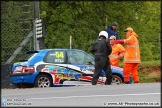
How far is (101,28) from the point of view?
2630cm

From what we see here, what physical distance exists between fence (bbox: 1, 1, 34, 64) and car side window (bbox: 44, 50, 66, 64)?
396 centimetres

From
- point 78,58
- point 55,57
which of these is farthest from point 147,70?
point 55,57

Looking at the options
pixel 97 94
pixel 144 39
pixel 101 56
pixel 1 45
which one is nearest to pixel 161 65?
pixel 144 39

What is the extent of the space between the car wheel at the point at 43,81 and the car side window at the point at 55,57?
1.97 feet

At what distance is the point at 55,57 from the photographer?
1608cm

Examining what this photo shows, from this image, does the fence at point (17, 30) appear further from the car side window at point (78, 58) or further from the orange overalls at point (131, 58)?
the orange overalls at point (131, 58)

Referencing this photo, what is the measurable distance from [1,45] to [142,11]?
36.3 ft

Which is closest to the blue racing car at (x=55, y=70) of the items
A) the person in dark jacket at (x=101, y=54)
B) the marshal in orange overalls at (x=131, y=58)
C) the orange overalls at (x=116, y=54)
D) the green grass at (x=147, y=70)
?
the orange overalls at (x=116, y=54)

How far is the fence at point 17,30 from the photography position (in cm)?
2009

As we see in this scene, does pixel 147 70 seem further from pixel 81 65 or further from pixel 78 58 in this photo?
pixel 81 65

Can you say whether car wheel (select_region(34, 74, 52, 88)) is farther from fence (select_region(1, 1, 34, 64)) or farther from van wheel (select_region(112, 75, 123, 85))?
fence (select_region(1, 1, 34, 64))

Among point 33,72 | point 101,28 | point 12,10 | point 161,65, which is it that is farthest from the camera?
point 101,28

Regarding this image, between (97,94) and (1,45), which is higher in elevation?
(1,45)

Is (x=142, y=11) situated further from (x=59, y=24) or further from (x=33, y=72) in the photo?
(x=33, y=72)
